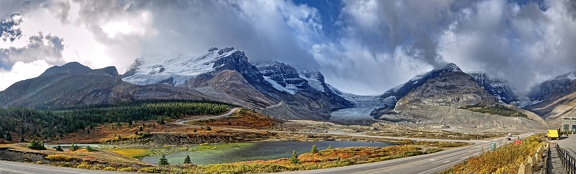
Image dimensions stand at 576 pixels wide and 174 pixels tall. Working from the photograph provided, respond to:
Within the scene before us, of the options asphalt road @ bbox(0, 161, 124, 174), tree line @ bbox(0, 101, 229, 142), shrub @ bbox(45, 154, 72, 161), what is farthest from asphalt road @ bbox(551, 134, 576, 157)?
tree line @ bbox(0, 101, 229, 142)

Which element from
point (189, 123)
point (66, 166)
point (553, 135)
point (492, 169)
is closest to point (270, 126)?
point (189, 123)

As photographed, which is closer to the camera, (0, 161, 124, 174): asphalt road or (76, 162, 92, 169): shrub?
(0, 161, 124, 174): asphalt road

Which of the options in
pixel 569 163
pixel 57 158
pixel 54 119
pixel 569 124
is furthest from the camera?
pixel 54 119

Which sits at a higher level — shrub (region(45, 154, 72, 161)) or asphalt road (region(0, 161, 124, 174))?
shrub (region(45, 154, 72, 161))

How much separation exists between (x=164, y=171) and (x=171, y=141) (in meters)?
73.8

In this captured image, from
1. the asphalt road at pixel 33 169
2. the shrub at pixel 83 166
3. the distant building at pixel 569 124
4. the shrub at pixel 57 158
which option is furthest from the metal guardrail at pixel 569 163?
the distant building at pixel 569 124

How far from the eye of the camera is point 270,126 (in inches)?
6378

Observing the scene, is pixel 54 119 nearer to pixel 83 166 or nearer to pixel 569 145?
pixel 83 166

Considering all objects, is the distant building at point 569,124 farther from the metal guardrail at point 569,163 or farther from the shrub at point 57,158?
the shrub at point 57,158

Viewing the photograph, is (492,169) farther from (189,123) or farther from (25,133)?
(189,123)

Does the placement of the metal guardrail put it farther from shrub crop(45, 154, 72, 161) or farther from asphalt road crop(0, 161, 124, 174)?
shrub crop(45, 154, 72, 161)

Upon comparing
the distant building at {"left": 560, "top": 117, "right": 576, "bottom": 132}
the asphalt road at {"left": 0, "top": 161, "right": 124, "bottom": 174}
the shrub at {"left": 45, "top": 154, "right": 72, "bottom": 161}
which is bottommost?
the asphalt road at {"left": 0, "top": 161, "right": 124, "bottom": 174}

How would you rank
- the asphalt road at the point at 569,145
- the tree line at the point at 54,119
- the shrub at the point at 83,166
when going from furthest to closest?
the tree line at the point at 54,119 → the asphalt road at the point at 569,145 → the shrub at the point at 83,166

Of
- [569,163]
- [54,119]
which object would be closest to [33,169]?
[569,163]
